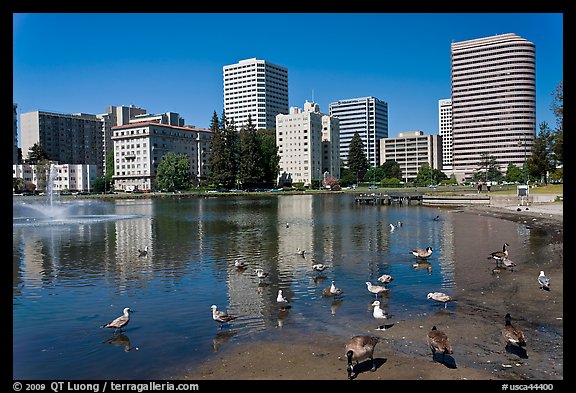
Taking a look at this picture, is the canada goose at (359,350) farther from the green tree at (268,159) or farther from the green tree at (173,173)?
the green tree at (173,173)

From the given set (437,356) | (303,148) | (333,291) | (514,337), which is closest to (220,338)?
(333,291)

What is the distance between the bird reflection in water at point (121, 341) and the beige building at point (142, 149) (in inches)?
6110

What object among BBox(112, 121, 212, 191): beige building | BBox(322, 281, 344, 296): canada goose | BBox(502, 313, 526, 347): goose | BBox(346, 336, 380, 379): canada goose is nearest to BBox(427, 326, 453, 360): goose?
BBox(346, 336, 380, 379): canada goose

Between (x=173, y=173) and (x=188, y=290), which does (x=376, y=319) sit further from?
(x=173, y=173)

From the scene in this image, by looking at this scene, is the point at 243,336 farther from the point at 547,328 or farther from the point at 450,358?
the point at 547,328

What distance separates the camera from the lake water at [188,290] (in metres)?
11.4

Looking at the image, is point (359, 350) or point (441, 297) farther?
point (441, 297)

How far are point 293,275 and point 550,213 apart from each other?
34496 millimetres

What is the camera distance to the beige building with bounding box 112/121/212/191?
163 m

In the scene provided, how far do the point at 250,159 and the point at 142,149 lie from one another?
4911 cm

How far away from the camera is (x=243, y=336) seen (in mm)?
12250

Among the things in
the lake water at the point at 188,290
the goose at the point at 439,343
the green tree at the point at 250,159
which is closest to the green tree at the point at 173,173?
the green tree at the point at 250,159

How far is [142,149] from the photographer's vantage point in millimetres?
164375
